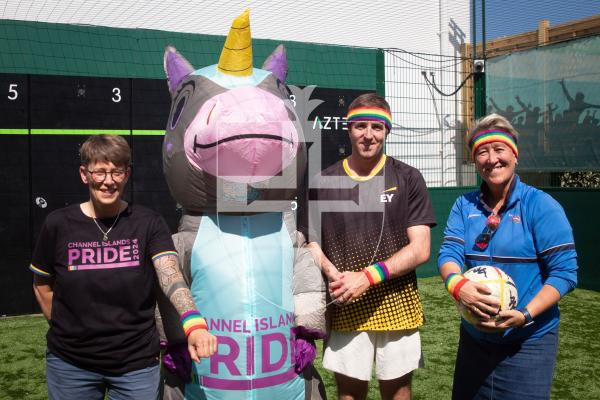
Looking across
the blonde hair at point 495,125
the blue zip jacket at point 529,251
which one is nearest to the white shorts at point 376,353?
the blue zip jacket at point 529,251

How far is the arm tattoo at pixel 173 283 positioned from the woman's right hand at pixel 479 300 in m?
0.92

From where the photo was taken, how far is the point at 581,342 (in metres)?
4.47

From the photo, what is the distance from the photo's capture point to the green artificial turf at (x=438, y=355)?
3492 millimetres

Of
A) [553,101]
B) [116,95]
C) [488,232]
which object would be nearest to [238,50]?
[488,232]

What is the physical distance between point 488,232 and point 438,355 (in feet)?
7.71

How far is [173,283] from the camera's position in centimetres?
193

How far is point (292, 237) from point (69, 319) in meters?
0.85

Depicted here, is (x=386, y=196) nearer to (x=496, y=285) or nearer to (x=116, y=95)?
(x=496, y=285)

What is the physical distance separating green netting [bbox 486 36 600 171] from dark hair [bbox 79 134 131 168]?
18.8 feet

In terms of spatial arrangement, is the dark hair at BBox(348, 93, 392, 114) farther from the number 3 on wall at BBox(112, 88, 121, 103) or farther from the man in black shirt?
the number 3 on wall at BBox(112, 88, 121, 103)

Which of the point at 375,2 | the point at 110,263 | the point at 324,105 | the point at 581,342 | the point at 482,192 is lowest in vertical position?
the point at 581,342

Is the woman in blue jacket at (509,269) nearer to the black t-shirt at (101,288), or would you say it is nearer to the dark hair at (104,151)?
the black t-shirt at (101,288)

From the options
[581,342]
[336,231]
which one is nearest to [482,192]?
[336,231]

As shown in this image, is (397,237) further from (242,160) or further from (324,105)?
(324,105)
